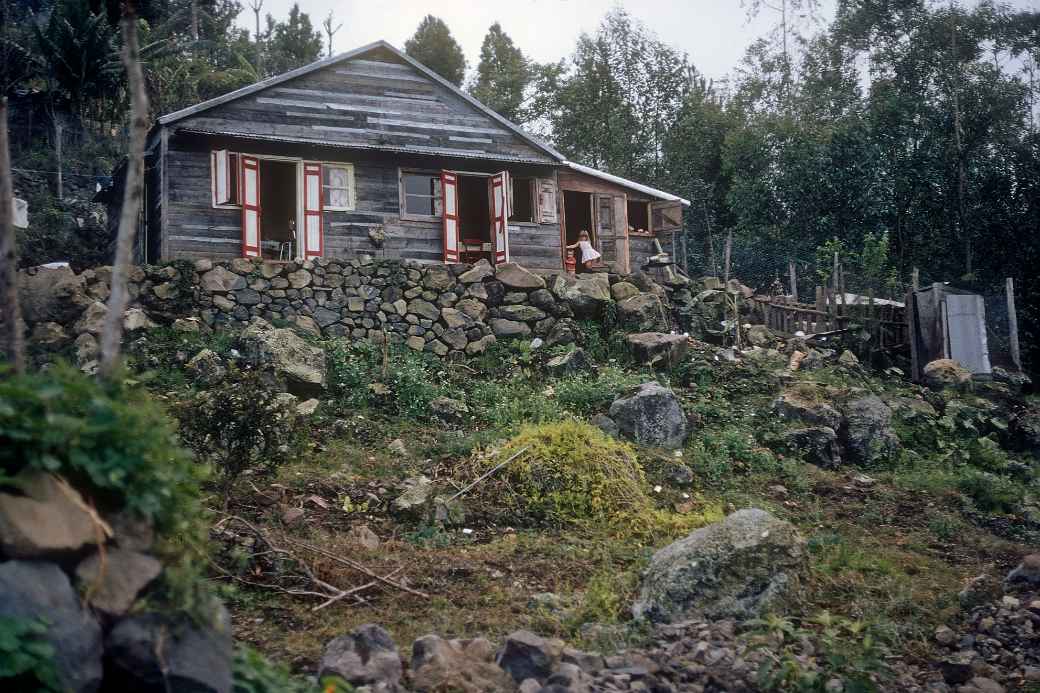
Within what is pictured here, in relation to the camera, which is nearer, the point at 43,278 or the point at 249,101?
the point at 43,278

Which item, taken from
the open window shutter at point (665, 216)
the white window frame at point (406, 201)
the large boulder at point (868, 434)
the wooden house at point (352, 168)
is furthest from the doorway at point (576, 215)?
the large boulder at point (868, 434)

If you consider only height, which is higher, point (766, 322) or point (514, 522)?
point (766, 322)

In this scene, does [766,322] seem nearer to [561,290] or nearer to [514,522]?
[561,290]

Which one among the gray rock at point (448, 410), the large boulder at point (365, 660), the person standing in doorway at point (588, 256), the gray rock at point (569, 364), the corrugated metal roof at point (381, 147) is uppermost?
the corrugated metal roof at point (381, 147)

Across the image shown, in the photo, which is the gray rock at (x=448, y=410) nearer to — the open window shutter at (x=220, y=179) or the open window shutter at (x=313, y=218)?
the open window shutter at (x=313, y=218)

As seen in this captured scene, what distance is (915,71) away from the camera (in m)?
31.9

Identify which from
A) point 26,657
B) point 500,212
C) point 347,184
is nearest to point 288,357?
point 347,184

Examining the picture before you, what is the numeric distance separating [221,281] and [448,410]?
508cm

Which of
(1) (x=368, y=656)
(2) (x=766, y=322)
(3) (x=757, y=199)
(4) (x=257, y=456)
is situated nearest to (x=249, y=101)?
(4) (x=257, y=456)

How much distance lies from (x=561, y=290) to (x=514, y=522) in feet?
26.9

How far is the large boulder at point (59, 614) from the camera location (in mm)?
3748

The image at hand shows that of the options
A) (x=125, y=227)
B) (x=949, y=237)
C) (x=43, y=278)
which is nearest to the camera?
(x=125, y=227)

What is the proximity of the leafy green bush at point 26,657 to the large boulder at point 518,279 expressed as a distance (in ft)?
45.4

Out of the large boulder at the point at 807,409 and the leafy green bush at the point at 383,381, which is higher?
the leafy green bush at the point at 383,381
